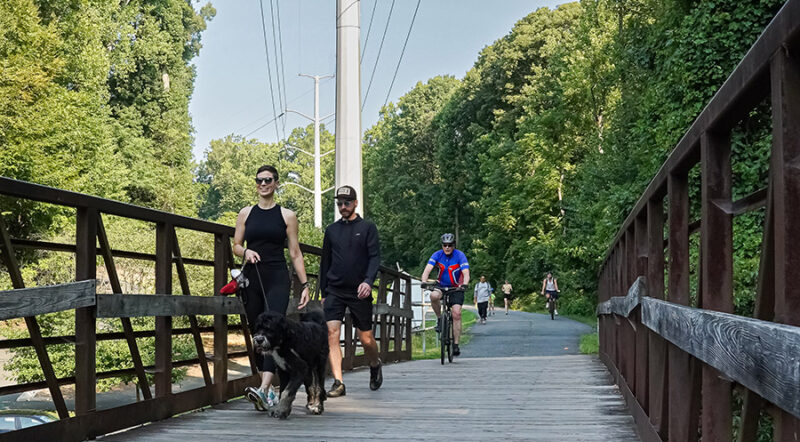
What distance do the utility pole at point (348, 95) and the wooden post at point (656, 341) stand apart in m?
7.78

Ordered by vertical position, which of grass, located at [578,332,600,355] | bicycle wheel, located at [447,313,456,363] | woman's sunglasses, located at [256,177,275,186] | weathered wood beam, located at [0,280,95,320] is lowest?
grass, located at [578,332,600,355]

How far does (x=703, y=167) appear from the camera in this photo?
337 cm

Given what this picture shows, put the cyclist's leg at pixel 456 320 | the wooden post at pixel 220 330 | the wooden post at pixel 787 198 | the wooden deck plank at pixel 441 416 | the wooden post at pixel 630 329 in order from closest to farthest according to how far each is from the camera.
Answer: the wooden post at pixel 787 198 < the wooden deck plank at pixel 441 416 < the wooden post at pixel 630 329 < the wooden post at pixel 220 330 < the cyclist's leg at pixel 456 320

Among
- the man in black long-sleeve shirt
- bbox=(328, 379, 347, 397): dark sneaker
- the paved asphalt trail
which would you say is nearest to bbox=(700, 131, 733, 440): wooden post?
the man in black long-sleeve shirt

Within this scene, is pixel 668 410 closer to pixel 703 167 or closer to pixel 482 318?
pixel 703 167

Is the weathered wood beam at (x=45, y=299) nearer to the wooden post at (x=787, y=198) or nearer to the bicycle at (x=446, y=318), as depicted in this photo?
the wooden post at (x=787, y=198)

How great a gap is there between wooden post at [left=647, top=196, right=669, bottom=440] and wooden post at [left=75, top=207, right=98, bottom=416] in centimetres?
304

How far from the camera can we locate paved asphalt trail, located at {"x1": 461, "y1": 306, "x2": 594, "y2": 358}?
2556 cm

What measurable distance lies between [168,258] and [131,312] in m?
0.67

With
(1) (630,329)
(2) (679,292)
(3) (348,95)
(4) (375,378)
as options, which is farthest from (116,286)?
(3) (348,95)

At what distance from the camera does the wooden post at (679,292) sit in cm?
387

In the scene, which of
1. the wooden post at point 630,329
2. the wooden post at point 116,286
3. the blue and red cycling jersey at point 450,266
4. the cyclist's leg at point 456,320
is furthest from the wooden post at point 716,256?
the cyclist's leg at point 456,320

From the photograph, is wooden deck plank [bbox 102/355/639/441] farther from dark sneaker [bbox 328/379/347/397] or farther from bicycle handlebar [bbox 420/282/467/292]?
bicycle handlebar [bbox 420/282/467/292]

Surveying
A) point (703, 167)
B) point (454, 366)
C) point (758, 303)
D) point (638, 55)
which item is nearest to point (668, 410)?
point (703, 167)
